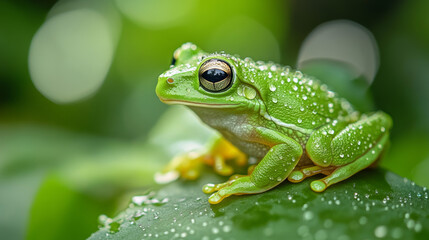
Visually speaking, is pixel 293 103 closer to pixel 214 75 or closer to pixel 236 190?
pixel 214 75

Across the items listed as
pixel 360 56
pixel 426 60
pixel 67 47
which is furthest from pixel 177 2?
pixel 426 60

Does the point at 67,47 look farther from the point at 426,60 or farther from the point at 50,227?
the point at 426,60

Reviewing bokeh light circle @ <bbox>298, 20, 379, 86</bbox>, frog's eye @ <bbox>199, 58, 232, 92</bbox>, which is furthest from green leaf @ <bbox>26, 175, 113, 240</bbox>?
bokeh light circle @ <bbox>298, 20, 379, 86</bbox>

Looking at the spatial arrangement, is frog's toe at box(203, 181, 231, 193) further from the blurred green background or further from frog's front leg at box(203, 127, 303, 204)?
the blurred green background

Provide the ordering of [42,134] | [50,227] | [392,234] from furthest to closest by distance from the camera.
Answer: [42,134] → [50,227] → [392,234]

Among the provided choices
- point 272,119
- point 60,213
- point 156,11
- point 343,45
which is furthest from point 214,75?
point 343,45

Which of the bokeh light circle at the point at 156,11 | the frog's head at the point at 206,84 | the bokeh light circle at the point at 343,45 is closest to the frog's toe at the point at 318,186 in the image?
the frog's head at the point at 206,84

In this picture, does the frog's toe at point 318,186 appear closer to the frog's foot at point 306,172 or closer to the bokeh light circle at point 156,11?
the frog's foot at point 306,172
